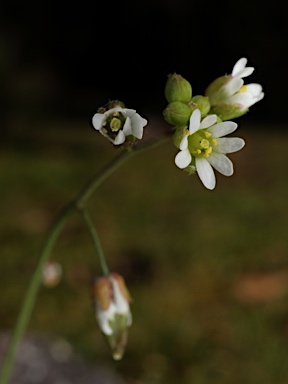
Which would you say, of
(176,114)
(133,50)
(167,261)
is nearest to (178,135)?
(176,114)

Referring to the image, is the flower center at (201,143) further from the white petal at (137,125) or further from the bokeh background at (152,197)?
the bokeh background at (152,197)

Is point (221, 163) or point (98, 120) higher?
point (98, 120)

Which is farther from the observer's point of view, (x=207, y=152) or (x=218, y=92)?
(x=218, y=92)

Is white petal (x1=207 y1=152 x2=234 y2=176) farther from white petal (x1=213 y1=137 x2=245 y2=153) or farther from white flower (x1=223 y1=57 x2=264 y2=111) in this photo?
white flower (x1=223 y1=57 x2=264 y2=111)

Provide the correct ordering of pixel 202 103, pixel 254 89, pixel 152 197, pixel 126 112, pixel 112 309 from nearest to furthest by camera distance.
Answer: pixel 126 112 → pixel 202 103 → pixel 254 89 → pixel 112 309 → pixel 152 197

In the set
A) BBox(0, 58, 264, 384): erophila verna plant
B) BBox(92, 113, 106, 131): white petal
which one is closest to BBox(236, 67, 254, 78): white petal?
BBox(0, 58, 264, 384): erophila verna plant

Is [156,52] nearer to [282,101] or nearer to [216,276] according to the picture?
[282,101]

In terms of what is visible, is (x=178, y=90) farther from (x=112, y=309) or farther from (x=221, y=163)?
(x=112, y=309)
